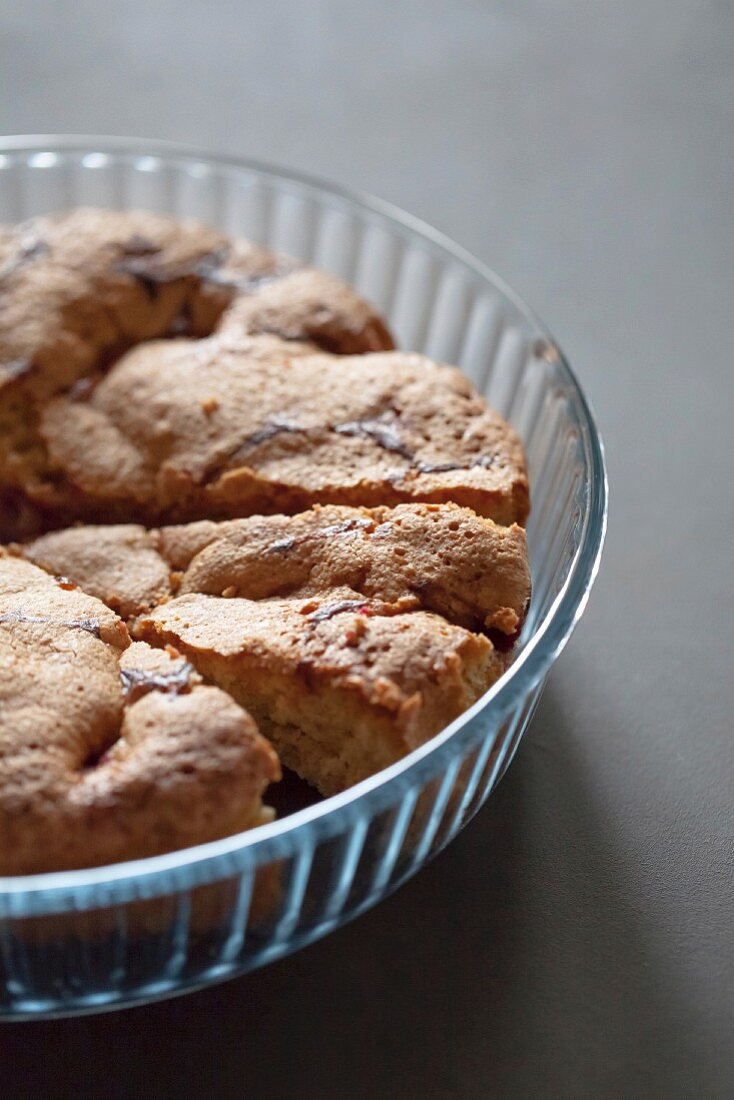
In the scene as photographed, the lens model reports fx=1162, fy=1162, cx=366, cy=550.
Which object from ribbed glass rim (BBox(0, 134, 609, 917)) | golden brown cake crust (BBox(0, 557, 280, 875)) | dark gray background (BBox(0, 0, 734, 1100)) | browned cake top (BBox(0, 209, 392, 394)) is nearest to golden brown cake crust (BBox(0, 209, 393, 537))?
browned cake top (BBox(0, 209, 392, 394))

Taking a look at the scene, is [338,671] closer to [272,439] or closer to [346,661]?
[346,661]

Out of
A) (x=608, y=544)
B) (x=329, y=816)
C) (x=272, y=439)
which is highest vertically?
(x=272, y=439)

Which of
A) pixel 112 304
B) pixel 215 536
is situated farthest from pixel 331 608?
pixel 112 304

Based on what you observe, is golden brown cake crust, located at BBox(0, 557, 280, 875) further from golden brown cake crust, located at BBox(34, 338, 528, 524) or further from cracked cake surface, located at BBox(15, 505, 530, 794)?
golden brown cake crust, located at BBox(34, 338, 528, 524)

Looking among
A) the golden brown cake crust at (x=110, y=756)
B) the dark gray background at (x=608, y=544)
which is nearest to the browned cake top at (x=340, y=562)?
the golden brown cake crust at (x=110, y=756)

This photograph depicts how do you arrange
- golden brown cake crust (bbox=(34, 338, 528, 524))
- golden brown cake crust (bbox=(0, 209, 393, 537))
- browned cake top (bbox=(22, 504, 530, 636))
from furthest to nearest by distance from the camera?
golden brown cake crust (bbox=(0, 209, 393, 537))
golden brown cake crust (bbox=(34, 338, 528, 524))
browned cake top (bbox=(22, 504, 530, 636))

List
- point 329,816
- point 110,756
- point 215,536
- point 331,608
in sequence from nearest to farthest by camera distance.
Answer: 1. point 329,816
2. point 110,756
3. point 331,608
4. point 215,536
